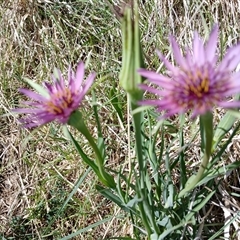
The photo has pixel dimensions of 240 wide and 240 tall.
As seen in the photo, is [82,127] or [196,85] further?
[82,127]

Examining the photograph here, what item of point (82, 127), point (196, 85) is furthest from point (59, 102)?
point (196, 85)

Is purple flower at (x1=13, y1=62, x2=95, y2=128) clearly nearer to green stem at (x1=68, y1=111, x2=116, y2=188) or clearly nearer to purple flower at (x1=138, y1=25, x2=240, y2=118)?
green stem at (x1=68, y1=111, x2=116, y2=188)

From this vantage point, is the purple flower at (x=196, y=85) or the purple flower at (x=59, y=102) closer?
the purple flower at (x=196, y=85)

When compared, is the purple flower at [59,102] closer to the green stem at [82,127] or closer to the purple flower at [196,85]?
the green stem at [82,127]

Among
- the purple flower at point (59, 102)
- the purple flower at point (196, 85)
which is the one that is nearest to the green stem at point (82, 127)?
the purple flower at point (59, 102)

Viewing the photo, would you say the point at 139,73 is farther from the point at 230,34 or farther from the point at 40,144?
the point at 40,144

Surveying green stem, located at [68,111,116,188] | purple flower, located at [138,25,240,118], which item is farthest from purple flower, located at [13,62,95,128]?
purple flower, located at [138,25,240,118]

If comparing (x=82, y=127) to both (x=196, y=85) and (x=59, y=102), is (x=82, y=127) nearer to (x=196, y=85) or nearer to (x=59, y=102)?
(x=59, y=102)

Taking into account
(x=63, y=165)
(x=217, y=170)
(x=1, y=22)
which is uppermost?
(x=1, y=22)

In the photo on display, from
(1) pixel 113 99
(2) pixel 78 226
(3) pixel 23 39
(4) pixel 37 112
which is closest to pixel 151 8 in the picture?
(1) pixel 113 99

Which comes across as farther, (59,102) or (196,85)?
(59,102)

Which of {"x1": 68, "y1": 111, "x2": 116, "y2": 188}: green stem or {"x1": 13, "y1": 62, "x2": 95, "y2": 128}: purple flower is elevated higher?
{"x1": 13, "y1": 62, "x2": 95, "y2": 128}: purple flower
